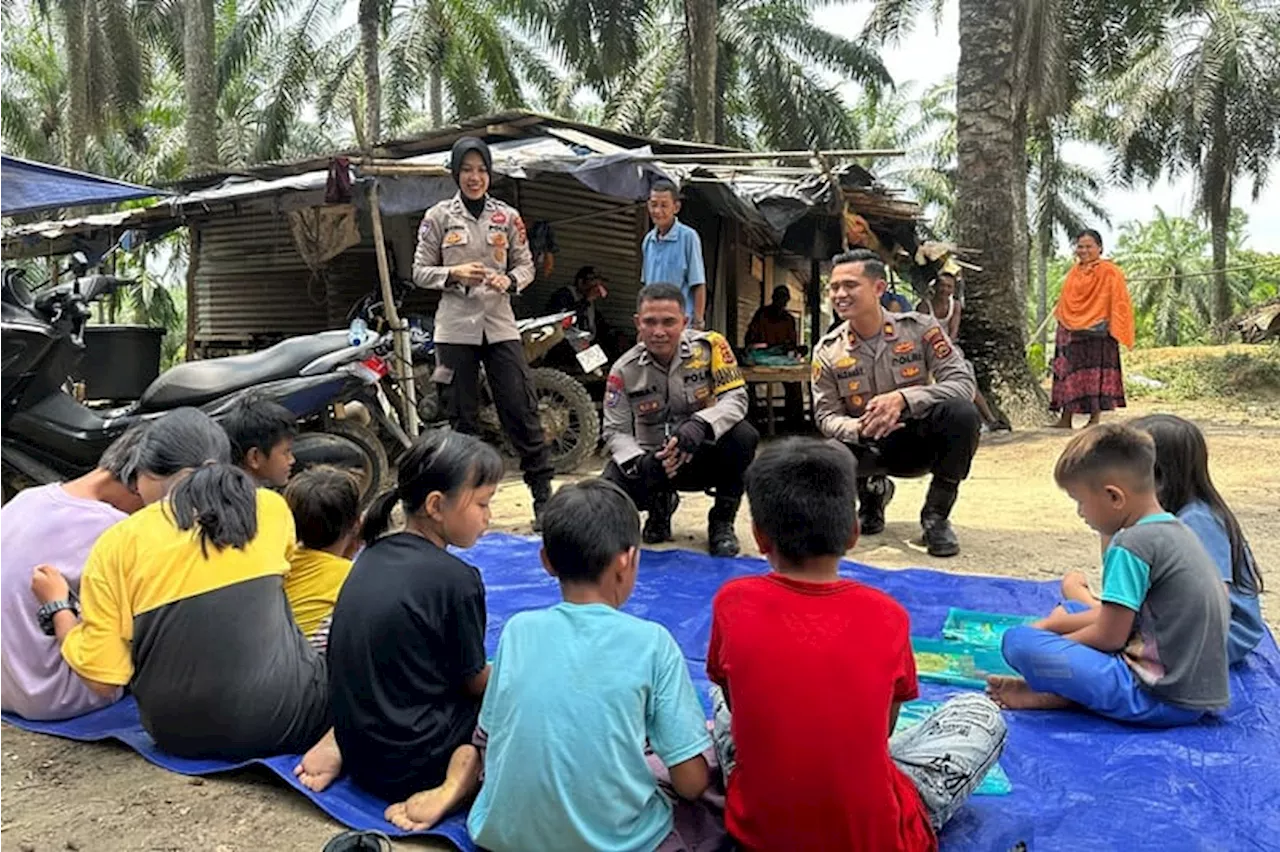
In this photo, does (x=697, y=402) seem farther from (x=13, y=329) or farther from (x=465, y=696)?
(x=13, y=329)

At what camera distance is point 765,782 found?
162cm

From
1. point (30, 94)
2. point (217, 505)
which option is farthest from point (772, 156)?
point (30, 94)

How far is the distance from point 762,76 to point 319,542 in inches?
823

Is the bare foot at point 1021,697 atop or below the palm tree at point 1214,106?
below

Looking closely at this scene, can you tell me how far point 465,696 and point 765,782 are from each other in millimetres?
692

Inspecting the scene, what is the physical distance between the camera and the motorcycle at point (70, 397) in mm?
4609

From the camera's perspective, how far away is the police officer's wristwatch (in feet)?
7.49

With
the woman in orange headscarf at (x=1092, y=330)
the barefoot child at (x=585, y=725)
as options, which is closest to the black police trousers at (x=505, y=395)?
the barefoot child at (x=585, y=725)

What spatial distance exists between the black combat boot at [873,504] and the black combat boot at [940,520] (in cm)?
30

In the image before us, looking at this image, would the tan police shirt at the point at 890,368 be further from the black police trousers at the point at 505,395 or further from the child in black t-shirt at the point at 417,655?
the child in black t-shirt at the point at 417,655

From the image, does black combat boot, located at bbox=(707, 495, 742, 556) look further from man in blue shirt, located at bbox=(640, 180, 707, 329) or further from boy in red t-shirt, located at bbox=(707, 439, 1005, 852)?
boy in red t-shirt, located at bbox=(707, 439, 1005, 852)

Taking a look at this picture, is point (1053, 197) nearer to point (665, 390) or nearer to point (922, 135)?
point (922, 135)

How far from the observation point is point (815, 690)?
1.58 m

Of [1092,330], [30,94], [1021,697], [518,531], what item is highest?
[30,94]
